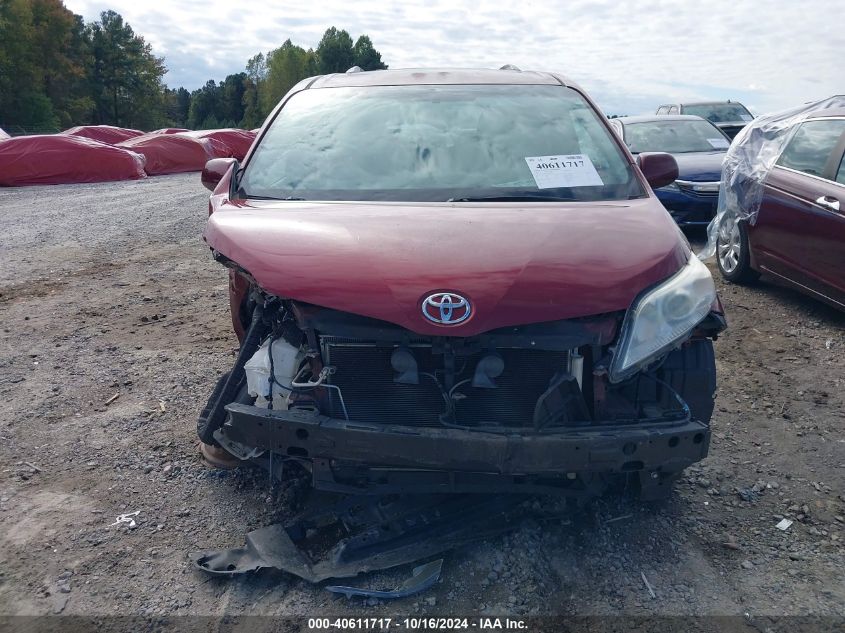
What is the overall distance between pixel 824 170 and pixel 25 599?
6048mm

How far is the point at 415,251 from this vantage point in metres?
2.69

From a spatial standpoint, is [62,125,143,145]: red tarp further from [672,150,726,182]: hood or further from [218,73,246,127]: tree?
[218,73,246,127]: tree

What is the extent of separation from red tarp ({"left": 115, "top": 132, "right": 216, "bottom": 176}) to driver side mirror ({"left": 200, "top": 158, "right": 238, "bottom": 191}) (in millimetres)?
19708

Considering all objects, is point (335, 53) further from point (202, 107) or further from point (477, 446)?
point (477, 446)

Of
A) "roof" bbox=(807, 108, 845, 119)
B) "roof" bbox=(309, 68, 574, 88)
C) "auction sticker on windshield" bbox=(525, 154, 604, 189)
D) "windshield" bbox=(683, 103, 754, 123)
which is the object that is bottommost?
"windshield" bbox=(683, 103, 754, 123)

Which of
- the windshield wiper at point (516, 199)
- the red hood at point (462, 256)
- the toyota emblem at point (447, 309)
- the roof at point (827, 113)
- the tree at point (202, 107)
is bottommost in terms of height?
the tree at point (202, 107)

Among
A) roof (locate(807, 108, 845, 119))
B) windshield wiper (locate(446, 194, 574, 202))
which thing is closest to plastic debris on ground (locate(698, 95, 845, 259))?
roof (locate(807, 108, 845, 119))

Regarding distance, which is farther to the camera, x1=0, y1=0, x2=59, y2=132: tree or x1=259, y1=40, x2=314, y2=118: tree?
x1=259, y1=40, x2=314, y2=118: tree

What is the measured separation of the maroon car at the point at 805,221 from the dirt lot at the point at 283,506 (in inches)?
16.6

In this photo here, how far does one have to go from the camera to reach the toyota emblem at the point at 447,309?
2.50 metres

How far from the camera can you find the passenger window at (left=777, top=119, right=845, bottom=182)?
5906 millimetres

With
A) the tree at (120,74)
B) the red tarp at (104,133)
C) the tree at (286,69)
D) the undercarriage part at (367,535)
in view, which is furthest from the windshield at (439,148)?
the tree at (286,69)

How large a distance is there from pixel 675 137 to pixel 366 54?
231ft

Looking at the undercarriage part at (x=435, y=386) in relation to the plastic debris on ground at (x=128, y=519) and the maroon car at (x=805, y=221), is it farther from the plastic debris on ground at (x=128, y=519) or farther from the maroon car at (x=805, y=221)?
the maroon car at (x=805, y=221)
